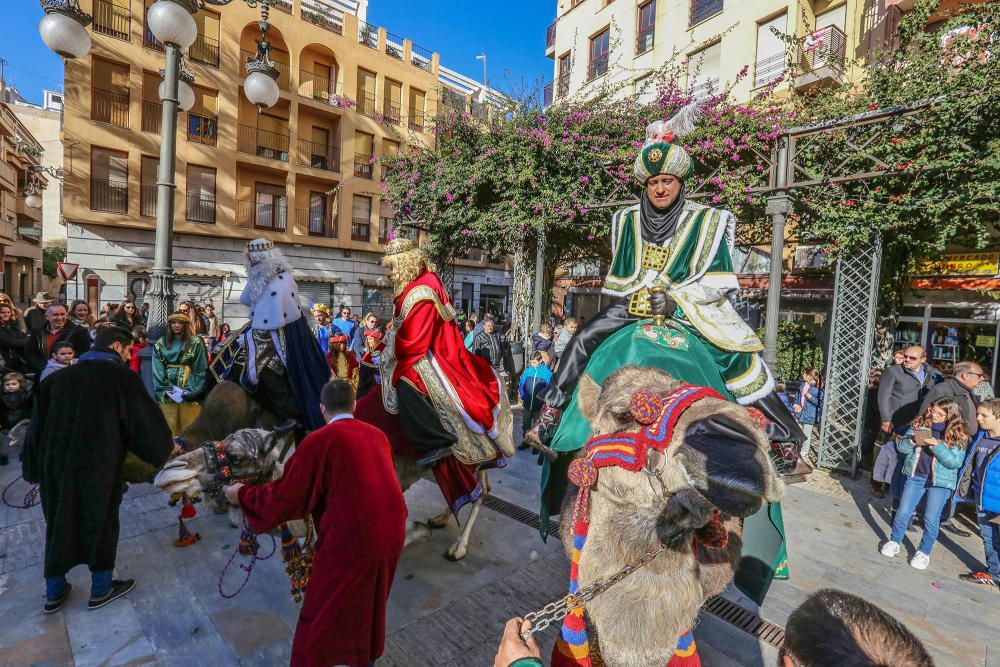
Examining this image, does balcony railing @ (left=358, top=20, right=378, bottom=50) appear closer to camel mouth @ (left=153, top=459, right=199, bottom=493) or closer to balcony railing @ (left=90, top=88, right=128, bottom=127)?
balcony railing @ (left=90, top=88, right=128, bottom=127)

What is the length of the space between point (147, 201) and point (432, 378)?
64.6ft

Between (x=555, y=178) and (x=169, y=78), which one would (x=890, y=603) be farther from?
(x=555, y=178)

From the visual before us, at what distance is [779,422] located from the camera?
2.48 meters

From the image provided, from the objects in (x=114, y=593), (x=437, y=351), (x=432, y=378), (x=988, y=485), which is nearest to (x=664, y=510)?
(x=432, y=378)

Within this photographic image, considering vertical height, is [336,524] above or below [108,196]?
below

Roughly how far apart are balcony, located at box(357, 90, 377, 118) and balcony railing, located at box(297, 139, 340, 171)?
2411 millimetres

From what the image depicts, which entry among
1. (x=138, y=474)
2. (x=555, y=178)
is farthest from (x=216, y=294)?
(x=138, y=474)

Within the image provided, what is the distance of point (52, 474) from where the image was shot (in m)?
3.26

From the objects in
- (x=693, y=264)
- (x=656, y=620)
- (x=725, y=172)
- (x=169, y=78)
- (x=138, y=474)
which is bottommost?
(x=138, y=474)

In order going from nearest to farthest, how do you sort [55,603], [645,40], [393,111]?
[55,603] < [645,40] < [393,111]

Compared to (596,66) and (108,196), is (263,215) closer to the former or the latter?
(108,196)

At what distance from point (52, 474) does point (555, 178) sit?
999 cm

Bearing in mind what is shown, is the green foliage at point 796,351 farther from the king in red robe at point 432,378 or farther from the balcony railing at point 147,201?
the balcony railing at point 147,201

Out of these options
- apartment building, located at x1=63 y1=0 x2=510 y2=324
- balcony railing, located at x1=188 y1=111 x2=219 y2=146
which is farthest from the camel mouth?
balcony railing, located at x1=188 y1=111 x2=219 y2=146
